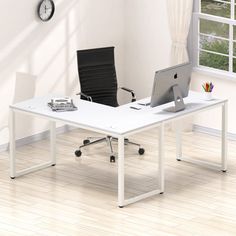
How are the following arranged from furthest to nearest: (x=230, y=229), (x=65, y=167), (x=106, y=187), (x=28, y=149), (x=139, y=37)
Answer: (x=139, y=37) < (x=28, y=149) < (x=65, y=167) < (x=106, y=187) < (x=230, y=229)

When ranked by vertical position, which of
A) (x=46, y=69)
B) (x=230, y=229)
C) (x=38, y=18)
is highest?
(x=38, y=18)

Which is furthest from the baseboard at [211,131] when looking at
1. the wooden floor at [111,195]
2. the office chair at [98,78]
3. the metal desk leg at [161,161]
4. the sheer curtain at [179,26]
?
the metal desk leg at [161,161]

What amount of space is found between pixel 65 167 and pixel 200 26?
8.31ft

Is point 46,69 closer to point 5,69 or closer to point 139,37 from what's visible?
point 5,69

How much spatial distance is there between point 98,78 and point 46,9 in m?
1.00

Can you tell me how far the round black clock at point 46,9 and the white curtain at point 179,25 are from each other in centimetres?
142

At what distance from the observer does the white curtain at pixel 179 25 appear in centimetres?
1033

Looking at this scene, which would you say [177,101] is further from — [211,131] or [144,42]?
[144,42]

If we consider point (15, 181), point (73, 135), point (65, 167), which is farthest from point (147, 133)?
point (15, 181)

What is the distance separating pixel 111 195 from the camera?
8.59m

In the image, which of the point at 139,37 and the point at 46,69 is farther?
the point at 139,37

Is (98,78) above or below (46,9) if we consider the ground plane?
below

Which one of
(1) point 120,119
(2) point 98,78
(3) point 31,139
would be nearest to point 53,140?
(3) point 31,139

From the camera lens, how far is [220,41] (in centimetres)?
1045
